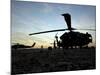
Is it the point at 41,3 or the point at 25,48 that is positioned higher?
the point at 41,3

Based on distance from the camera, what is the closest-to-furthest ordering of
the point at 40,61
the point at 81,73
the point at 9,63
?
1. the point at 9,63
2. the point at 40,61
3. the point at 81,73

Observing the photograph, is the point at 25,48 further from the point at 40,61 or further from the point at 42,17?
the point at 42,17

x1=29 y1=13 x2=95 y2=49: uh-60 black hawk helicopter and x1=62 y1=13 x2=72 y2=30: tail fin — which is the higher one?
x1=62 y1=13 x2=72 y2=30: tail fin

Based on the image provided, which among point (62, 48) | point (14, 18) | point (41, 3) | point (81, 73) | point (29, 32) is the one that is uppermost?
point (41, 3)

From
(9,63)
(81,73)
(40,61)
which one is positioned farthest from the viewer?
(81,73)

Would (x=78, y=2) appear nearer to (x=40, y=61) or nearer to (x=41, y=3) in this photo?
(x=41, y=3)

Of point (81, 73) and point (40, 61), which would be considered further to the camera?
point (81, 73)

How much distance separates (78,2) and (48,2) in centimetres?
47

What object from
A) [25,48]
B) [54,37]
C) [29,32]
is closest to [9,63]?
[25,48]

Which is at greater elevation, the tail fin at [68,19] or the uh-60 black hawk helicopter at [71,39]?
the tail fin at [68,19]

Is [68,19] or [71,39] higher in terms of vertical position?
[68,19]

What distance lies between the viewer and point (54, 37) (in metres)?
2.92
